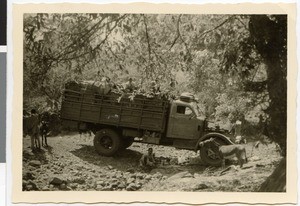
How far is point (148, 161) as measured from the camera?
5.29 ft

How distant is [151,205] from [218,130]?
1.18 ft

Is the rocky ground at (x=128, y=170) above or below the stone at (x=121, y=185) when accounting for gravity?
above

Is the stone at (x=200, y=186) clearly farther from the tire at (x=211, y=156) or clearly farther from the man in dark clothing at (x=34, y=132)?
the man in dark clothing at (x=34, y=132)

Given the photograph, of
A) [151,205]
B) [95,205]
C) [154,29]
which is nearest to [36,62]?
[154,29]

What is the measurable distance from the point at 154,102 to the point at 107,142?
0.22 m

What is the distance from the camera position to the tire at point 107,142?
63.2 inches

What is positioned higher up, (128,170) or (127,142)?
(127,142)

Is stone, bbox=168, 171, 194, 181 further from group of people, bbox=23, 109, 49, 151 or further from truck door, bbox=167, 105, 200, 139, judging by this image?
group of people, bbox=23, 109, 49, 151

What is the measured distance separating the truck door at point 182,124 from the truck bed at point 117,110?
28 mm

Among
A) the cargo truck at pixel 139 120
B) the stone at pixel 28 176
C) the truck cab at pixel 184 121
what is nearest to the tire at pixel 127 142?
the cargo truck at pixel 139 120

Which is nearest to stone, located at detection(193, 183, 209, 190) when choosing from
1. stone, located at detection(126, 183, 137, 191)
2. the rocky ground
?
the rocky ground

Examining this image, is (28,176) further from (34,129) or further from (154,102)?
(154,102)

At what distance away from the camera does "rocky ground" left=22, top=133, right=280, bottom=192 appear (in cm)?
160

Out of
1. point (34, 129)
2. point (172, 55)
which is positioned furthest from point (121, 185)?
point (172, 55)
